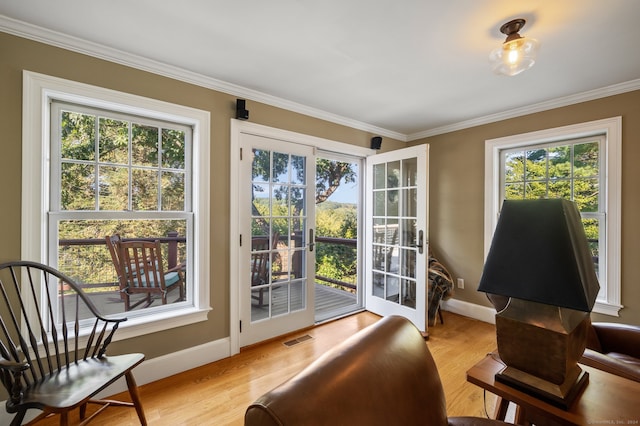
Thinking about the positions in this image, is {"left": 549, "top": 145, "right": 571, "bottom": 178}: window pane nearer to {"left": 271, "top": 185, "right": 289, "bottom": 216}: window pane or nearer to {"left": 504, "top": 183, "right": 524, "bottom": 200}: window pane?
{"left": 504, "top": 183, "right": 524, "bottom": 200}: window pane

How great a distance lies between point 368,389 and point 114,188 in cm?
214

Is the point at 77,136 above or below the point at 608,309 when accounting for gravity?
above

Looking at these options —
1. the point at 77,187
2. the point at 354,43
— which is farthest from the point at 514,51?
the point at 77,187

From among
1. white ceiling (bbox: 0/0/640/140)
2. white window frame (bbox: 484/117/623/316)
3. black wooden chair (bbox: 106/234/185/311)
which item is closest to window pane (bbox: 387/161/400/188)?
white ceiling (bbox: 0/0/640/140)

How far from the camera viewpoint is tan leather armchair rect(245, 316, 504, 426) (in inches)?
24.9

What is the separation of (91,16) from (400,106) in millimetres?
2433

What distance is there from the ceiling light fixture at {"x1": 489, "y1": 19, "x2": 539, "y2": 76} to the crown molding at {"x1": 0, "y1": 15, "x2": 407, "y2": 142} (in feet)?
5.47

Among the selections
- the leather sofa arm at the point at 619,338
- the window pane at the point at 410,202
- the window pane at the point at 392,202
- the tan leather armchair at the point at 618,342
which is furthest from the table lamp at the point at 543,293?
the window pane at the point at 392,202

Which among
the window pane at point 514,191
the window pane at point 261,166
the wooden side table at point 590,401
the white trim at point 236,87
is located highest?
the white trim at point 236,87

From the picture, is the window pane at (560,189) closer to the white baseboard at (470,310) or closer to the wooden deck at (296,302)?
the white baseboard at (470,310)

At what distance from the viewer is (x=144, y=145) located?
215cm

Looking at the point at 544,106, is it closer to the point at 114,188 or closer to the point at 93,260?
the point at 114,188

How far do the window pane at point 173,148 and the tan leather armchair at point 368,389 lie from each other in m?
2.02

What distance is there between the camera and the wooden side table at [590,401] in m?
0.84
